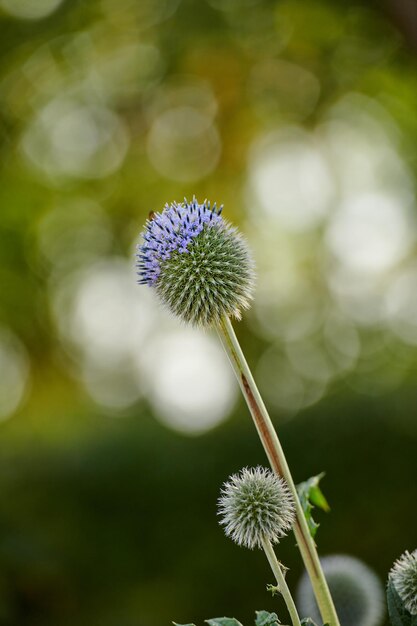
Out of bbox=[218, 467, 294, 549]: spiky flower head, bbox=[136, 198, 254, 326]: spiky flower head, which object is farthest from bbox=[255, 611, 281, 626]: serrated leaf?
bbox=[136, 198, 254, 326]: spiky flower head

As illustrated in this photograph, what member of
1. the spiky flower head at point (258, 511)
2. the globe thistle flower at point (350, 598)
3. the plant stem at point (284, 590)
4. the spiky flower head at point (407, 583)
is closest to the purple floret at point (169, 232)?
the spiky flower head at point (258, 511)

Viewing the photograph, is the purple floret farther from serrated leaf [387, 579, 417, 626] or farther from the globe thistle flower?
the globe thistle flower

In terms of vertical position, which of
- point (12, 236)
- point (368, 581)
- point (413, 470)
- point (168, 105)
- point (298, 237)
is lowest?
point (368, 581)

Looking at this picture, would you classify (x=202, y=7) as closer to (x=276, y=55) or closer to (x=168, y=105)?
(x=276, y=55)

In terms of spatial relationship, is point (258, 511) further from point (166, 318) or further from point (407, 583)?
Answer: point (166, 318)

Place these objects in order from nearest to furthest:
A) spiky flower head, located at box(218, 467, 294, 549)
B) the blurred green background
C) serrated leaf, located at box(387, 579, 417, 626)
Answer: serrated leaf, located at box(387, 579, 417, 626)
spiky flower head, located at box(218, 467, 294, 549)
the blurred green background

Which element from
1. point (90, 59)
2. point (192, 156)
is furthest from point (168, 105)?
point (90, 59)
